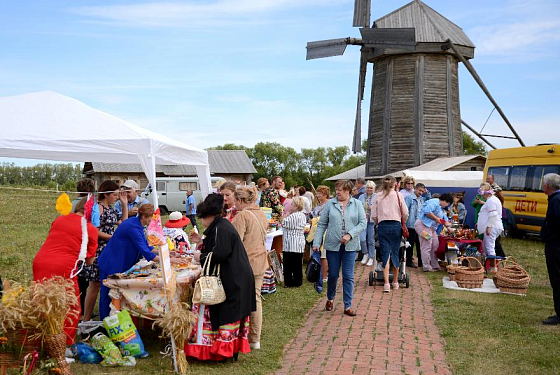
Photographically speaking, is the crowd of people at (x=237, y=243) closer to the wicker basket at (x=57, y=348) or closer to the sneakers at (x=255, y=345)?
the sneakers at (x=255, y=345)

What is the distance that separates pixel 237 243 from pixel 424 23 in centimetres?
2472

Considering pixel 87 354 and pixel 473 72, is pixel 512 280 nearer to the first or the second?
A: pixel 87 354

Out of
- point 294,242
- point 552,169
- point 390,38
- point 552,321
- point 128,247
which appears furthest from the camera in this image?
point 390,38

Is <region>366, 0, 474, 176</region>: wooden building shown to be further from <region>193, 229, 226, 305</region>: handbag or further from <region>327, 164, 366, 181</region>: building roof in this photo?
<region>193, 229, 226, 305</region>: handbag

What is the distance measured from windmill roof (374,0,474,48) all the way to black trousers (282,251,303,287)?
19.7m

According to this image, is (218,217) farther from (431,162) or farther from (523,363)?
(431,162)

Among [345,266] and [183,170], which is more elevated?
[345,266]

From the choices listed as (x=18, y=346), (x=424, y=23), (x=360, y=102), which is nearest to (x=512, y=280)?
(x=18, y=346)

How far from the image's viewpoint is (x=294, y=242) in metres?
9.45

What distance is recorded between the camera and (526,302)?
8.70m

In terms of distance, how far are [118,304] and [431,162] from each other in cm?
2320

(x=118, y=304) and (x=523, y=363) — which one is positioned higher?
(x=118, y=304)

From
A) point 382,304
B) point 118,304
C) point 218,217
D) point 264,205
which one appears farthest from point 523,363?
point 264,205

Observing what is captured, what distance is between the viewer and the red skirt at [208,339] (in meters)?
5.48
